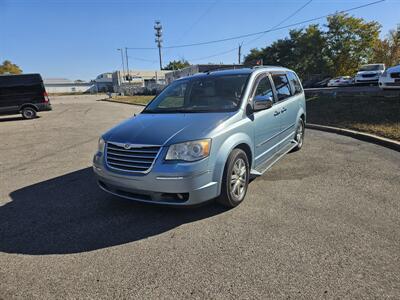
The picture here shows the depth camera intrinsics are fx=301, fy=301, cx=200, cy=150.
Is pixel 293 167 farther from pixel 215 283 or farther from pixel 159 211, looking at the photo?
pixel 215 283

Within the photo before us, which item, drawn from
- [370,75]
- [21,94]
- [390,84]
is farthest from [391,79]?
[21,94]

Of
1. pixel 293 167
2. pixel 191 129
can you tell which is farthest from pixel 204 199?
pixel 293 167

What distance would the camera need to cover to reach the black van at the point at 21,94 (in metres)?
16.1

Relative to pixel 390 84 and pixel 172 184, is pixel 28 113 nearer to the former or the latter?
pixel 172 184

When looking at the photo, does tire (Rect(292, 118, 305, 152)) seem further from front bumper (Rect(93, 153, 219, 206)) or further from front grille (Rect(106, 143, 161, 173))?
front grille (Rect(106, 143, 161, 173))

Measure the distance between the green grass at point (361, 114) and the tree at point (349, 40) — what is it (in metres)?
41.2

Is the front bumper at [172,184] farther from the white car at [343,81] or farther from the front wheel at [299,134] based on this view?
the white car at [343,81]

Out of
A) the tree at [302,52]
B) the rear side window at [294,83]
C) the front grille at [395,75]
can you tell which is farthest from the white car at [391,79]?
the tree at [302,52]

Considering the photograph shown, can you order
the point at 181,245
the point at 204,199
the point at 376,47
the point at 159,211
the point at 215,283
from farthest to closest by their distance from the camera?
the point at 376,47 → the point at 159,211 → the point at 204,199 → the point at 181,245 → the point at 215,283

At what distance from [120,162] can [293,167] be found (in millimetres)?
3306

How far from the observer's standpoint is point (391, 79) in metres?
10.7

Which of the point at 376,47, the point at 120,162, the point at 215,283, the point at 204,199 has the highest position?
Result: the point at 376,47

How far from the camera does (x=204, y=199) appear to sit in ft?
11.5

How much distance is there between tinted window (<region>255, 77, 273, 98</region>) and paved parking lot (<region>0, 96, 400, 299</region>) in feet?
4.57
